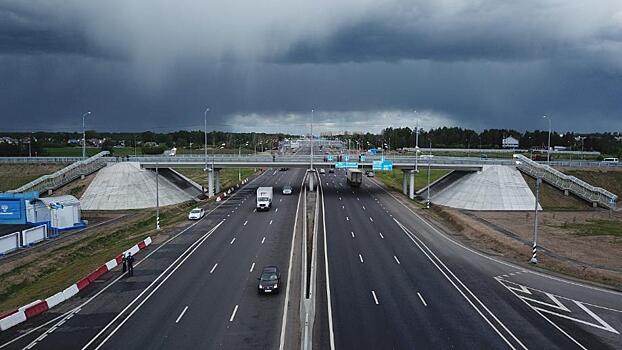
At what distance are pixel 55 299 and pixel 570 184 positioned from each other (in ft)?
268

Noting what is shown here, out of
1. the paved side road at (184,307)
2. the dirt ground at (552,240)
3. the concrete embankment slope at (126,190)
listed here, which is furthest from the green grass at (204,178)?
the paved side road at (184,307)

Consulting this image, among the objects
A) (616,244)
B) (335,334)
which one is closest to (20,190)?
(335,334)

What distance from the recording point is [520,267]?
43.2 metres

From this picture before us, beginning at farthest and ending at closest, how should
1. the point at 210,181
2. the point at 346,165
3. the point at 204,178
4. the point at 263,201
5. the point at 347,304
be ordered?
the point at 204,178 → the point at 210,181 → the point at 346,165 → the point at 263,201 → the point at 347,304

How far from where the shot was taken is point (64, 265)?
4769cm

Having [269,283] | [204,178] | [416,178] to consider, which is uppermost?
[416,178]

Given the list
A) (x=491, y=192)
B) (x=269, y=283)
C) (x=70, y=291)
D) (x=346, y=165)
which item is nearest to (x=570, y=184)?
(x=491, y=192)

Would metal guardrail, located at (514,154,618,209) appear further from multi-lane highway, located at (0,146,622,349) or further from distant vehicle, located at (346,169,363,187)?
multi-lane highway, located at (0,146,622,349)

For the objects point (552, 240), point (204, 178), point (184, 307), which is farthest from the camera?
point (204, 178)

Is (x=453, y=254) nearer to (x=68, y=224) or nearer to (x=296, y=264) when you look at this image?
(x=296, y=264)

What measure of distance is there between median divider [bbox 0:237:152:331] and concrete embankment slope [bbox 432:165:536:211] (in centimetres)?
5861

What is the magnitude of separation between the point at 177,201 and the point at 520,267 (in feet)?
200

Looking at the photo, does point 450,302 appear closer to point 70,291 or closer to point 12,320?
point 70,291

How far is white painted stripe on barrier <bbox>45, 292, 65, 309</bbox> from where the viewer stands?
Answer: 32.2 m
